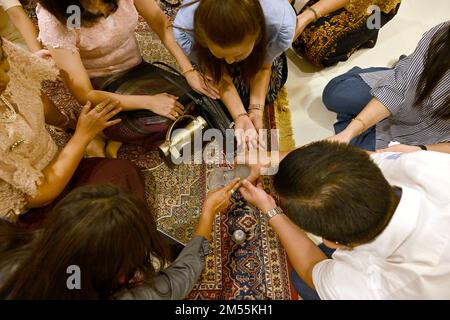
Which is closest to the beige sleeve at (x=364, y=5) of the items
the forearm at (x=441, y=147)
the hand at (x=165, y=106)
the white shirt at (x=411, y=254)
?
the forearm at (x=441, y=147)

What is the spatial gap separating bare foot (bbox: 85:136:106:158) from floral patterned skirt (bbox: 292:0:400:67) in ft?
3.43

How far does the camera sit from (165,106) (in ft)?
4.91

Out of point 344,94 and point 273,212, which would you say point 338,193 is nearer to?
point 273,212

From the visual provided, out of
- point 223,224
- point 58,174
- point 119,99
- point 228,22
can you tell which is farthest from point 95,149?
point 228,22

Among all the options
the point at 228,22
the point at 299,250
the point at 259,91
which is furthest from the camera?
the point at 259,91

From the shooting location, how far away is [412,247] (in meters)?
0.83

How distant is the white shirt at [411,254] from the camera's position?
2.71 feet

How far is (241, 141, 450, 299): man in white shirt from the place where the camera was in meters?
0.80

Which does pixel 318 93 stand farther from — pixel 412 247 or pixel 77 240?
pixel 77 240

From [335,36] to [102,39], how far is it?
1021mm

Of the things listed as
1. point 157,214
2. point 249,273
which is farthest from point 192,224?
point 249,273

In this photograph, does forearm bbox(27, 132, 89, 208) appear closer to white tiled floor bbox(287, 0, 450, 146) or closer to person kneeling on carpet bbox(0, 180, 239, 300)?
person kneeling on carpet bbox(0, 180, 239, 300)

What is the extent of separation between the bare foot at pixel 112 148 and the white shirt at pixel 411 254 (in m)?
1.05
